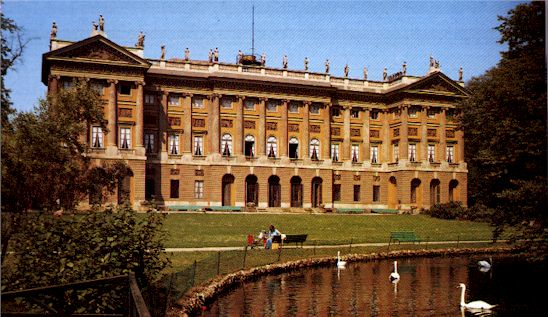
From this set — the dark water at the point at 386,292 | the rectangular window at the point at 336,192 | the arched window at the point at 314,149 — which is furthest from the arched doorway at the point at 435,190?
the dark water at the point at 386,292

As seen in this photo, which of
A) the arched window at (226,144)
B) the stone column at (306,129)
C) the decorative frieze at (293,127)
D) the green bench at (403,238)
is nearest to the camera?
the green bench at (403,238)

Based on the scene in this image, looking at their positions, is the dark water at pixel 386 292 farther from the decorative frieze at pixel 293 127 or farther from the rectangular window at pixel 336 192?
the rectangular window at pixel 336 192

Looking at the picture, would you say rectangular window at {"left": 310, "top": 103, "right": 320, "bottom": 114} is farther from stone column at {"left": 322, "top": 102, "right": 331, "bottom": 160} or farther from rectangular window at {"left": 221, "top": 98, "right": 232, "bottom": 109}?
rectangular window at {"left": 221, "top": 98, "right": 232, "bottom": 109}

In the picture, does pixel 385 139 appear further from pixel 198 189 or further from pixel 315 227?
pixel 315 227

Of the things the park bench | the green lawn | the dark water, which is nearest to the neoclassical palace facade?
the green lawn

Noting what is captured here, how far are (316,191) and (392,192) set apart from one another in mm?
9584

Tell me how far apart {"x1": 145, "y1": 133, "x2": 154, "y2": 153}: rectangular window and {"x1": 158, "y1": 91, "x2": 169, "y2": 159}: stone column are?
80cm

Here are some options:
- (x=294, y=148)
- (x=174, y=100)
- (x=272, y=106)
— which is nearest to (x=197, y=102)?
(x=174, y=100)

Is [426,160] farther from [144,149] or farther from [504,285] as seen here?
[504,285]

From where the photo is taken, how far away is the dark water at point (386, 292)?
17281 mm

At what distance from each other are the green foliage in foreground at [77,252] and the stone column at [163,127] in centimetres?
3974

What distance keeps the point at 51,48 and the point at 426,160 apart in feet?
133

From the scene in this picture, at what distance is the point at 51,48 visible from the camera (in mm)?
47750

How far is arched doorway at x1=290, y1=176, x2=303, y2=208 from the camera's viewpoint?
186 feet
